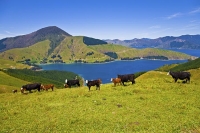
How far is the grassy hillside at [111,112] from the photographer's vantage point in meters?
16.4

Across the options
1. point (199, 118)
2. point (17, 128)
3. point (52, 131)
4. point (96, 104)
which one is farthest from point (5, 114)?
point (199, 118)

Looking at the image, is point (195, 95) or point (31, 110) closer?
point (31, 110)

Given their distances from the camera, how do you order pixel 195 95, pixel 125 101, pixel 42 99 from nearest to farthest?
pixel 125 101 → pixel 195 95 → pixel 42 99

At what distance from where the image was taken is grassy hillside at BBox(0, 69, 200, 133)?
16359mm

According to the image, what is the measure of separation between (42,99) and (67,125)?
10.6 m

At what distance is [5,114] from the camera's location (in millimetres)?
21000

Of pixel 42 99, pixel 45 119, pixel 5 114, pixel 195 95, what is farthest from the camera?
pixel 42 99

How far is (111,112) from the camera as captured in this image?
64.1 ft

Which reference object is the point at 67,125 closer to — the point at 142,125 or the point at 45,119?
the point at 45,119

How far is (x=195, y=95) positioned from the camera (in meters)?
24.5

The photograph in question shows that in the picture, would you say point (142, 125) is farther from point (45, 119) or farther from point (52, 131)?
point (45, 119)

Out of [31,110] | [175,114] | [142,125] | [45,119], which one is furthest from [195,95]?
[31,110]

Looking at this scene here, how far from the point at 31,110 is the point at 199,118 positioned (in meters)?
17.0

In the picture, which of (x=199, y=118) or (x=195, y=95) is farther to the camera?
(x=195, y=95)
